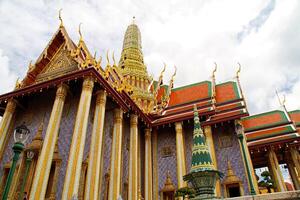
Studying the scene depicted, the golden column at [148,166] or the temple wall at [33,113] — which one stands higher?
the temple wall at [33,113]

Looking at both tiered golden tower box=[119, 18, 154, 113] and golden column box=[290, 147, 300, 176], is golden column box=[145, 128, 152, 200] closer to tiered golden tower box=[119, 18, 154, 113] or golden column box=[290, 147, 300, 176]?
tiered golden tower box=[119, 18, 154, 113]

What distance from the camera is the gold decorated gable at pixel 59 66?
1190 cm

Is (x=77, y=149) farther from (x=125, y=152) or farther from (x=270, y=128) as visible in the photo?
(x=270, y=128)

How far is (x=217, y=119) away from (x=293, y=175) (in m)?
6.68

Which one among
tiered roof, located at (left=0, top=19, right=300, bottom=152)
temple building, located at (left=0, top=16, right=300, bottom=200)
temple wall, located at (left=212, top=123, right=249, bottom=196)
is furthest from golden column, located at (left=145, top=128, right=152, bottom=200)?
temple wall, located at (left=212, top=123, right=249, bottom=196)

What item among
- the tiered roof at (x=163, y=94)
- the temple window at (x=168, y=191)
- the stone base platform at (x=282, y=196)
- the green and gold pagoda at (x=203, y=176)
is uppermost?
the tiered roof at (x=163, y=94)

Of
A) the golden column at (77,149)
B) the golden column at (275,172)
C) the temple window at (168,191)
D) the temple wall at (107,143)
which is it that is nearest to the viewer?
the golden column at (77,149)

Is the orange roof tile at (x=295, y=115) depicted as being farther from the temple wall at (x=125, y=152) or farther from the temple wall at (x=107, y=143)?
the temple wall at (x=107, y=143)

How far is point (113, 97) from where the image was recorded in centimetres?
1130

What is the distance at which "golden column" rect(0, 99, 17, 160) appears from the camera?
10.8 metres

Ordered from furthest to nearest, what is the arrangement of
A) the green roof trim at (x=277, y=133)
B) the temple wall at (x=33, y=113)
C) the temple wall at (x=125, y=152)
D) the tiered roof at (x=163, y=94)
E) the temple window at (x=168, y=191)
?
the green roof trim at (x=277, y=133) < the temple window at (x=168, y=191) < the temple wall at (x=125, y=152) < the temple wall at (x=33, y=113) < the tiered roof at (x=163, y=94)

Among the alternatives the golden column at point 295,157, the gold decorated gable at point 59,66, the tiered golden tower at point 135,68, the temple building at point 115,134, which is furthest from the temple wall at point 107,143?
the golden column at point 295,157

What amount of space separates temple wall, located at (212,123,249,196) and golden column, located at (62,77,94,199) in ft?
23.1

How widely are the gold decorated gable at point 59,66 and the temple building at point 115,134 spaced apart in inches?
2.3
